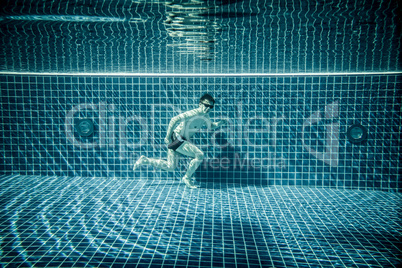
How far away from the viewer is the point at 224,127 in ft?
15.4

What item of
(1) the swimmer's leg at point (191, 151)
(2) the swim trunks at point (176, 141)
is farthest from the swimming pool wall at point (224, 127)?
(2) the swim trunks at point (176, 141)

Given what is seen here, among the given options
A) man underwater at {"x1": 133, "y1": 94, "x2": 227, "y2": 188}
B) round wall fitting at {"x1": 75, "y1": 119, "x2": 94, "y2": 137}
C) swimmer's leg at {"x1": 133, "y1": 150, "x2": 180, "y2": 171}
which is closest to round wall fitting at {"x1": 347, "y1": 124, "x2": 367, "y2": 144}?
man underwater at {"x1": 133, "y1": 94, "x2": 227, "y2": 188}

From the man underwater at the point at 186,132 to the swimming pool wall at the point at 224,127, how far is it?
0.46 metres

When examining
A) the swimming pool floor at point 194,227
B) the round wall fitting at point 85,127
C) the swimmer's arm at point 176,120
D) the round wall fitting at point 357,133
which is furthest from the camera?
the round wall fitting at point 85,127

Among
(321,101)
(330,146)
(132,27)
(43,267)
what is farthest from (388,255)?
(132,27)

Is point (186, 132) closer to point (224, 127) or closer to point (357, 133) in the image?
point (224, 127)

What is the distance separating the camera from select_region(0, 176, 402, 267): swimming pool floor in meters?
2.23

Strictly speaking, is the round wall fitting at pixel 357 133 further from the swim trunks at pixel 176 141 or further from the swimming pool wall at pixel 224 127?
the swim trunks at pixel 176 141

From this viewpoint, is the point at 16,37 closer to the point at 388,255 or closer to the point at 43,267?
the point at 43,267

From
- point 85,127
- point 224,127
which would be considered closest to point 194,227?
point 224,127

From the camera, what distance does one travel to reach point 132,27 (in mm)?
2541

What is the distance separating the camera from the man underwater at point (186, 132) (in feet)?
13.5

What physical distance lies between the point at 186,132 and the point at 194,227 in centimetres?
183

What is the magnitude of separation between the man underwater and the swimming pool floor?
473 millimetres
